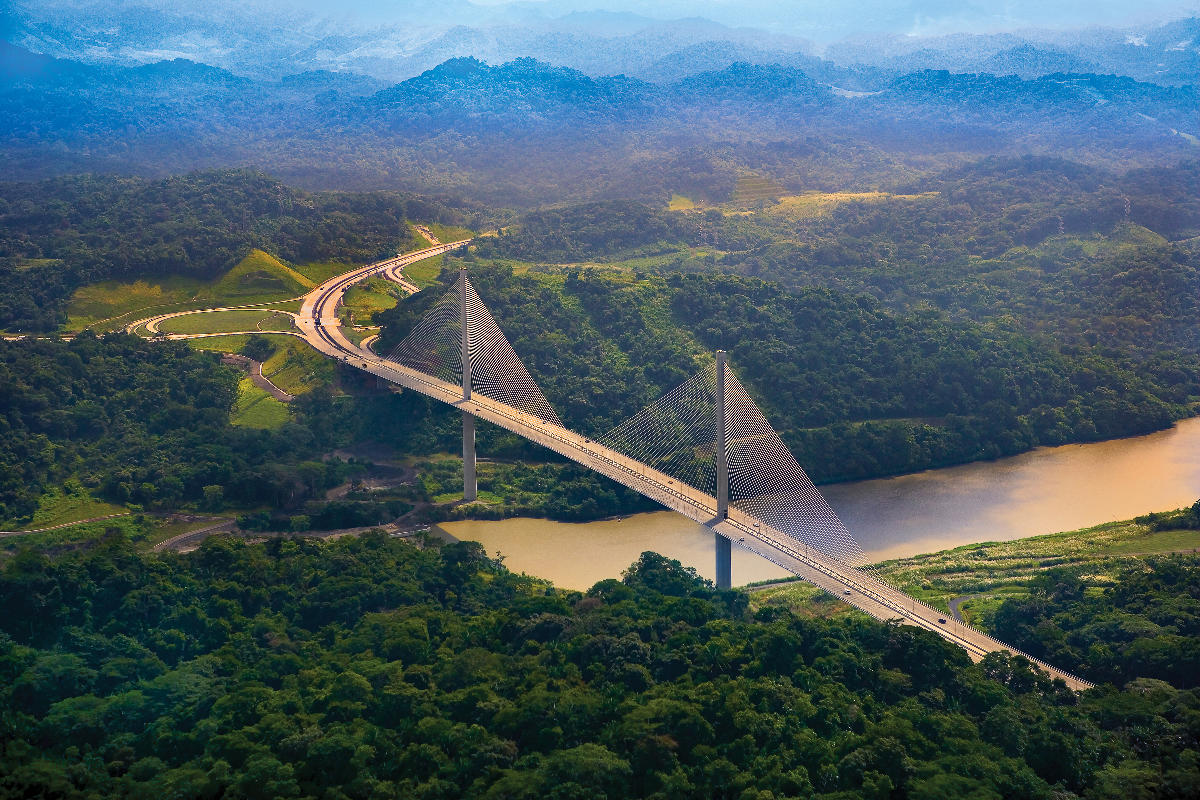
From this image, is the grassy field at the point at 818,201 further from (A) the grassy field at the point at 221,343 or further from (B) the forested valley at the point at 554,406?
(A) the grassy field at the point at 221,343

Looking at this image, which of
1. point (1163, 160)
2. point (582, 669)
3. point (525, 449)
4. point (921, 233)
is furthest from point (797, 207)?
point (582, 669)

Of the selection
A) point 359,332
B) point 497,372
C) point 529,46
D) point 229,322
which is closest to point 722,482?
point 497,372

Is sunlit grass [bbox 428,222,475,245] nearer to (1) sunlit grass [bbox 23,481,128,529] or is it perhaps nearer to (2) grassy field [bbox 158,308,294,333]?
(2) grassy field [bbox 158,308,294,333]

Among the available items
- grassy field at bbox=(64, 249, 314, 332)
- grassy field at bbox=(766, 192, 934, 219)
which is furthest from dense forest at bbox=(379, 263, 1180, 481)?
grassy field at bbox=(766, 192, 934, 219)

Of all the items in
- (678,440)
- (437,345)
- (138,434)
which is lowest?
(138,434)

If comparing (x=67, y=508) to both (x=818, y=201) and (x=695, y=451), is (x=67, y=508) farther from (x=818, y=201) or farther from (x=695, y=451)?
(x=818, y=201)

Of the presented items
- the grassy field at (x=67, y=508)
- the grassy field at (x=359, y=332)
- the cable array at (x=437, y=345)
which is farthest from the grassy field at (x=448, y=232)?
the grassy field at (x=67, y=508)
